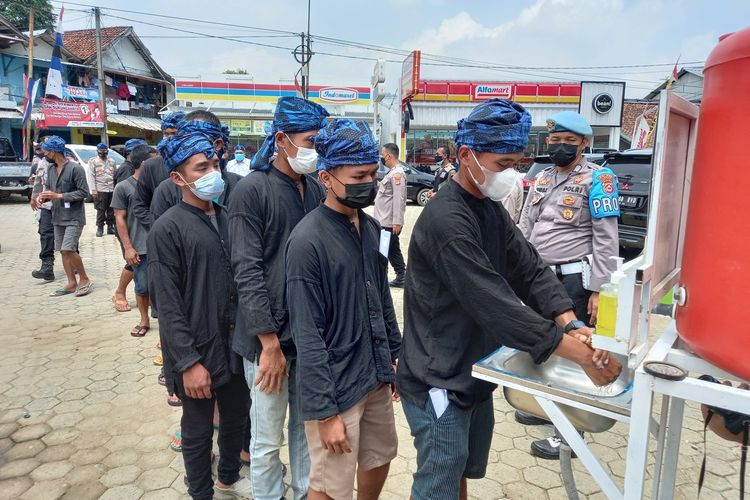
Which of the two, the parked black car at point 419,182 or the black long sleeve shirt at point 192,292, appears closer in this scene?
the black long sleeve shirt at point 192,292

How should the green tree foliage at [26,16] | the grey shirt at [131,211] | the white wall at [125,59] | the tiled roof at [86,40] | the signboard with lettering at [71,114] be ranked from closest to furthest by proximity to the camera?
the grey shirt at [131,211]
the signboard with lettering at [71,114]
the tiled roof at [86,40]
the white wall at [125,59]
the green tree foliage at [26,16]

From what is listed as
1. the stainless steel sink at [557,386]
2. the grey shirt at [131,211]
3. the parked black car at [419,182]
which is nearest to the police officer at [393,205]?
the grey shirt at [131,211]

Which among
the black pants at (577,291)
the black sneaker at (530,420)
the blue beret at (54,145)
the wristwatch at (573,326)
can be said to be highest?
the blue beret at (54,145)

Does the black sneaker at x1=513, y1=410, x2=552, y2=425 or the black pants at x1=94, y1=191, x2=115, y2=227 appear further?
the black pants at x1=94, y1=191, x2=115, y2=227

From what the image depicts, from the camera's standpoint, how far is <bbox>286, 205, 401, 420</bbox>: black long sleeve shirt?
5.93 ft

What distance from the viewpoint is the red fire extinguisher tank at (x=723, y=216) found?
3.65 ft

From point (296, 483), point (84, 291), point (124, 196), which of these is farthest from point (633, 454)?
point (84, 291)

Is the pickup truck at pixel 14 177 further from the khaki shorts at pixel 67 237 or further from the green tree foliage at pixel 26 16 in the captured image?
the green tree foliage at pixel 26 16

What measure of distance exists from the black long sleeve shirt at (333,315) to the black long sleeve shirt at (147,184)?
2369 millimetres

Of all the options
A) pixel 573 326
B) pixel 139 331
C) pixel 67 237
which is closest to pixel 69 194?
pixel 67 237

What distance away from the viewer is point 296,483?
2.37 m

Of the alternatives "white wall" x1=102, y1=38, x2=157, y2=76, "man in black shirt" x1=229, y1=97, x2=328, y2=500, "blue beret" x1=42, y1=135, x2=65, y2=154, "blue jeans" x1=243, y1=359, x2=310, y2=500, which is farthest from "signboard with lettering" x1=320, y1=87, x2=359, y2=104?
"blue jeans" x1=243, y1=359, x2=310, y2=500

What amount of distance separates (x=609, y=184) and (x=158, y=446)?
329 centimetres

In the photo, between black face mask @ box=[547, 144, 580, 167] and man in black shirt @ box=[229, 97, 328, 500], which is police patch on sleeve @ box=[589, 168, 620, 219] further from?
man in black shirt @ box=[229, 97, 328, 500]
